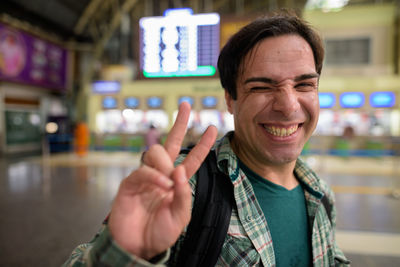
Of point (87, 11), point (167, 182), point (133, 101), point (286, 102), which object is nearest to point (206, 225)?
point (167, 182)

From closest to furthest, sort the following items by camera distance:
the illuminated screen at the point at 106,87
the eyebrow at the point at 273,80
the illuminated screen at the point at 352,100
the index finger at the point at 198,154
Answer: the index finger at the point at 198,154 → the eyebrow at the point at 273,80 → the illuminated screen at the point at 352,100 → the illuminated screen at the point at 106,87

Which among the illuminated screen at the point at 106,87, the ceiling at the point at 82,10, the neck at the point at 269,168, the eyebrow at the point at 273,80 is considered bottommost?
the neck at the point at 269,168

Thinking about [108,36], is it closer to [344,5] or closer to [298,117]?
[344,5]

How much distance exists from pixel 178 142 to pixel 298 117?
1.76 feet

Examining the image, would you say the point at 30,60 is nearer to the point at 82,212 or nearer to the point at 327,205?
the point at 82,212

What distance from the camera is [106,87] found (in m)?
13.4

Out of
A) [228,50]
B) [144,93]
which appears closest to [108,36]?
[144,93]

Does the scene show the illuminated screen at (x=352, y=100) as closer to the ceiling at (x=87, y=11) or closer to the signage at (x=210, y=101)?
the ceiling at (x=87, y=11)

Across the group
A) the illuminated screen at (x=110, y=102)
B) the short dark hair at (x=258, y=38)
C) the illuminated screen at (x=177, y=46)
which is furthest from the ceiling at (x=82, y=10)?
the short dark hair at (x=258, y=38)

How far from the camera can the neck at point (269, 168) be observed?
43.8 inches

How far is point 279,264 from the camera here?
3.29 feet

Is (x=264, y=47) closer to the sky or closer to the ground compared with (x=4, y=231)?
closer to the sky

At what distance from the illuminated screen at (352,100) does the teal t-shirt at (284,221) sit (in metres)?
11.7

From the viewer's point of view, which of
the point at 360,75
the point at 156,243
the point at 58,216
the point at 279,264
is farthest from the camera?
→ the point at 360,75
